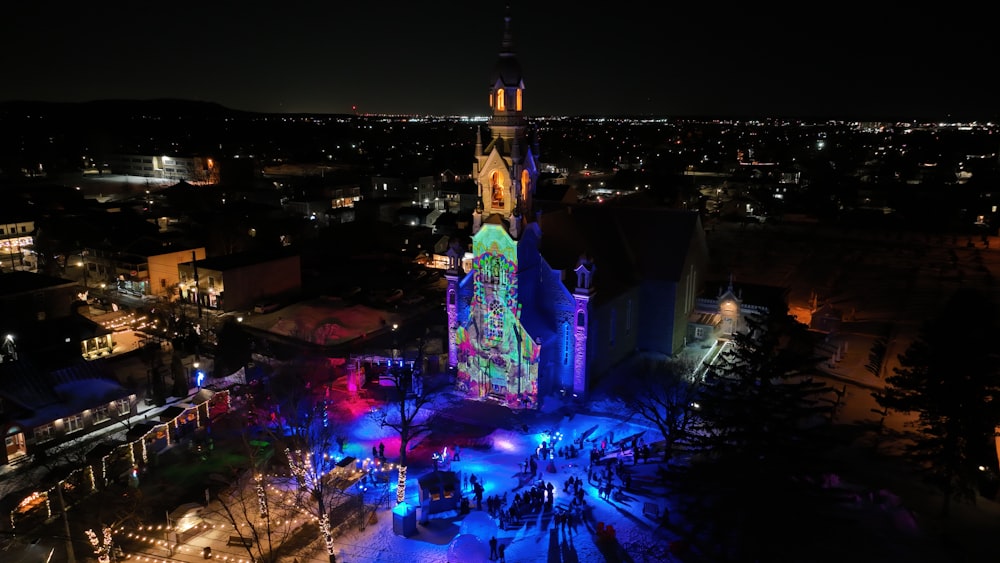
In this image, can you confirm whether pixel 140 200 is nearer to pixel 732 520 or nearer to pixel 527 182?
pixel 527 182

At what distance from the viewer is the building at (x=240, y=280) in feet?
150

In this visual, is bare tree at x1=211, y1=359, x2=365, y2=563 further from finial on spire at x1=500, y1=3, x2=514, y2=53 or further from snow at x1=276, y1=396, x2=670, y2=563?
finial on spire at x1=500, y1=3, x2=514, y2=53

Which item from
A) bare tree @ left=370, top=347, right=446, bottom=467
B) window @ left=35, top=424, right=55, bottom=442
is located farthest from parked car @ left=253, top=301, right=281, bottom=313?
window @ left=35, top=424, right=55, bottom=442

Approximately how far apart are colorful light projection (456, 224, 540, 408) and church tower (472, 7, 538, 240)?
100cm

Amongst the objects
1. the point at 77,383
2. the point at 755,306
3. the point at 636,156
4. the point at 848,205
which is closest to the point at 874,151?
the point at 636,156

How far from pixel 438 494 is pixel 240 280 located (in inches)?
1190

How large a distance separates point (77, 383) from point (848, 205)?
9984 centimetres

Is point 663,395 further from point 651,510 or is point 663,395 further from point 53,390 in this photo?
point 53,390

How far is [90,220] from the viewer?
60.8 meters

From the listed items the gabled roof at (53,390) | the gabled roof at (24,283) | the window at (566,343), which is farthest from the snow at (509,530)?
the gabled roof at (24,283)

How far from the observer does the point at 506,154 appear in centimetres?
2961

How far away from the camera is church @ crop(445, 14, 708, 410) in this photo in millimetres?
29797

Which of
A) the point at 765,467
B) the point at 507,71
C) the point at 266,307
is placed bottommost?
the point at 266,307

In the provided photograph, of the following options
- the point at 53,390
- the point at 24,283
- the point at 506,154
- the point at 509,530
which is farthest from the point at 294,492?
the point at 24,283
